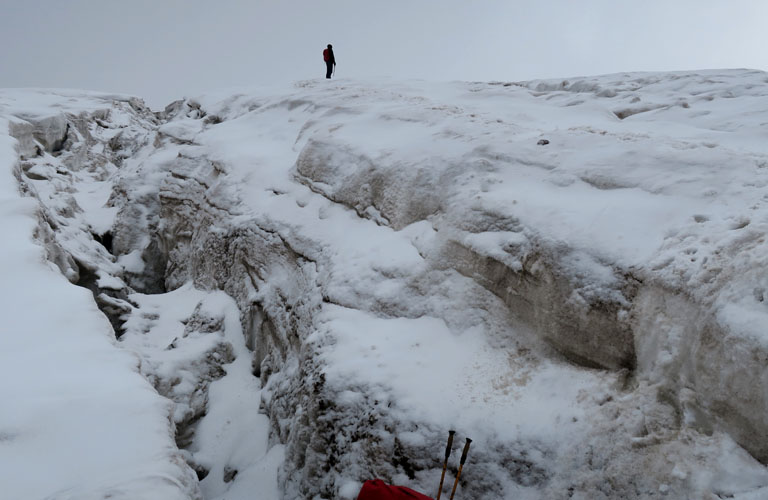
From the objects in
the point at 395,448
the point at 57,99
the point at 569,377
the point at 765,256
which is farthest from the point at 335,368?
the point at 57,99

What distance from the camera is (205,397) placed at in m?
8.12

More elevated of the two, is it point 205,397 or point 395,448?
point 395,448

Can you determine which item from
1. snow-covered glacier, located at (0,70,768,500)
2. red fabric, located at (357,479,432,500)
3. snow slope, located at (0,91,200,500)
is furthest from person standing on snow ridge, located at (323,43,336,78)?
red fabric, located at (357,479,432,500)

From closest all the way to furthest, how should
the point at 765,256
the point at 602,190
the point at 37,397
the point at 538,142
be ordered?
the point at 765,256
the point at 37,397
the point at 602,190
the point at 538,142

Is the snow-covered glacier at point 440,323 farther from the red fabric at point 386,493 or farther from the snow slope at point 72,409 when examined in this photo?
the red fabric at point 386,493

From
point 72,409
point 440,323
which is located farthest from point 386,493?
point 72,409

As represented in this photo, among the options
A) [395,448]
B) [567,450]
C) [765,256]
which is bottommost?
[395,448]

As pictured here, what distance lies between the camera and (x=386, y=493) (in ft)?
12.9

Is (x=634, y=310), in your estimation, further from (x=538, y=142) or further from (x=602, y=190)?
(x=538, y=142)

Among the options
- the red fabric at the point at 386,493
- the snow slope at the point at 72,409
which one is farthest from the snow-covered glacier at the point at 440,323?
the red fabric at the point at 386,493

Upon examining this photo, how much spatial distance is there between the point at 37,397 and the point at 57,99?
95.7 feet

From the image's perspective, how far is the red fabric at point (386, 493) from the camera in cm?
388

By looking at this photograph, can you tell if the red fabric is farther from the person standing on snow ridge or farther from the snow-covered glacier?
the person standing on snow ridge

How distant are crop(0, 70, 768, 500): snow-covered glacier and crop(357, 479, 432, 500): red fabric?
1.94ft
